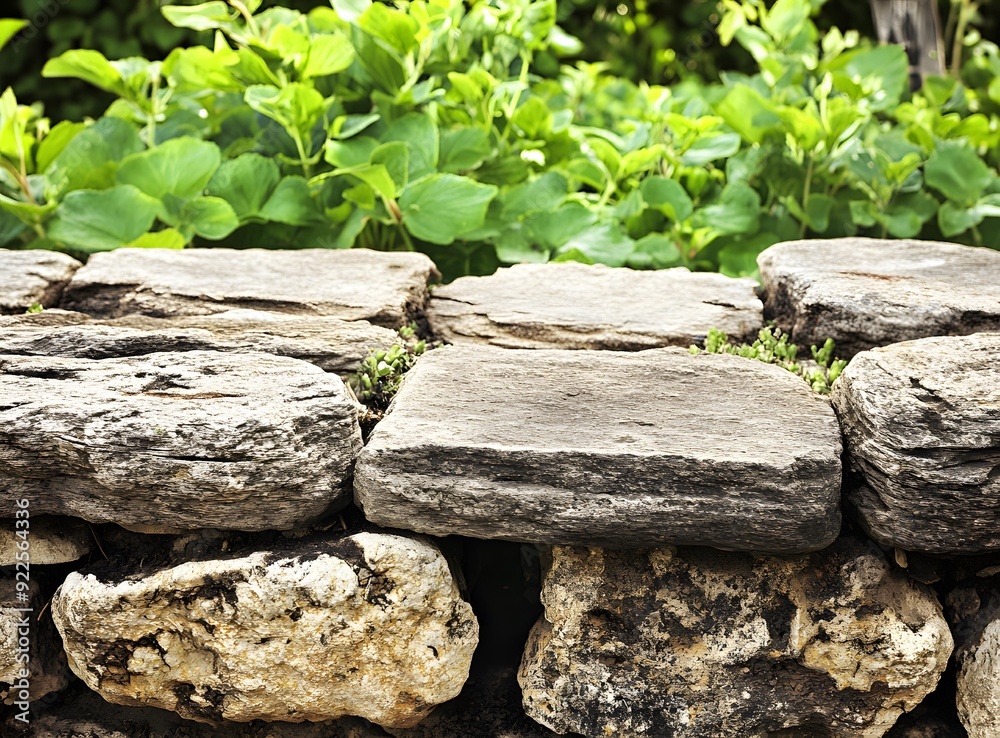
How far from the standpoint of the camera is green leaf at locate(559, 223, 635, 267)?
1.84 metres

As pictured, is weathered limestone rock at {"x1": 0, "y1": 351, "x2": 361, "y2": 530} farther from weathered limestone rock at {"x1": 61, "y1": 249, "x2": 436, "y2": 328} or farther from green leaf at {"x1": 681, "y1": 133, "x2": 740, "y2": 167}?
green leaf at {"x1": 681, "y1": 133, "x2": 740, "y2": 167}

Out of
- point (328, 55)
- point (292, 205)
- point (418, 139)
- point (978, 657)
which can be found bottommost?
point (978, 657)

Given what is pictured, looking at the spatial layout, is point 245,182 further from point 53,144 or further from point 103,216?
point 53,144

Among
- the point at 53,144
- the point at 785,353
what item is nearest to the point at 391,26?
the point at 53,144

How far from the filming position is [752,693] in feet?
3.90

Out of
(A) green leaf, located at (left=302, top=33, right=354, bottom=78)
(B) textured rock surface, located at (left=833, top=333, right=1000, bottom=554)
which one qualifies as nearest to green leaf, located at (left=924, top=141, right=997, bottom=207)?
(B) textured rock surface, located at (left=833, top=333, right=1000, bottom=554)

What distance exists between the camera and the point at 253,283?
1.52m

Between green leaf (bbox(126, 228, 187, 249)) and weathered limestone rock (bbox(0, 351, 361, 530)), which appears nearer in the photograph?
weathered limestone rock (bbox(0, 351, 361, 530))

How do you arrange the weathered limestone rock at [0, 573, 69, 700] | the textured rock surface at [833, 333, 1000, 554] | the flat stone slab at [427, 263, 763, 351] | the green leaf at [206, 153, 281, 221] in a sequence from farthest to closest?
the green leaf at [206, 153, 281, 221] → the flat stone slab at [427, 263, 763, 351] → the weathered limestone rock at [0, 573, 69, 700] → the textured rock surface at [833, 333, 1000, 554]

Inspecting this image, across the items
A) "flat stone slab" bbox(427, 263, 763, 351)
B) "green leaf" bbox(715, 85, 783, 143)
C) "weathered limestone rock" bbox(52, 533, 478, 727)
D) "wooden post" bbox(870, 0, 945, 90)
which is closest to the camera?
"weathered limestone rock" bbox(52, 533, 478, 727)

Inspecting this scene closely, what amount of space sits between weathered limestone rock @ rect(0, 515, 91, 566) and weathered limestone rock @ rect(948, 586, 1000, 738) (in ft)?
4.00

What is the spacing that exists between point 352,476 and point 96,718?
1.82 ft

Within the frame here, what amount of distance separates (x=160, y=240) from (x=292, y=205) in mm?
266

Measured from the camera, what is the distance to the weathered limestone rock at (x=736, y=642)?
46.4 inches
